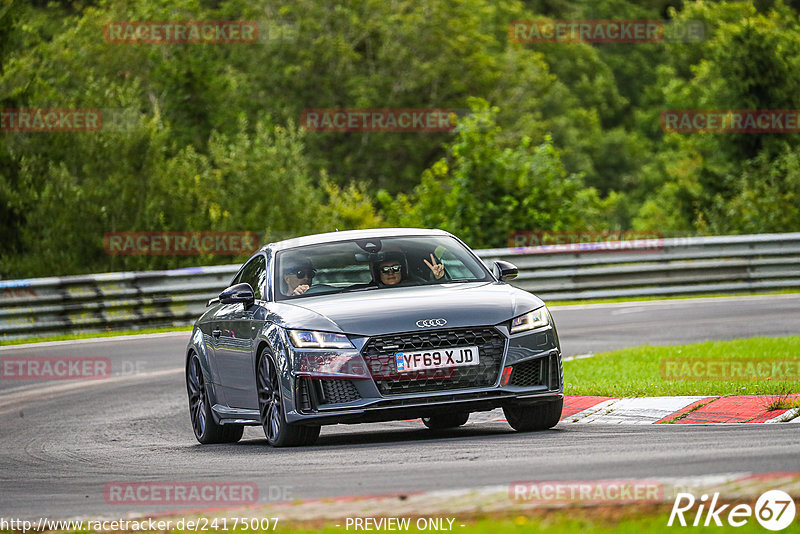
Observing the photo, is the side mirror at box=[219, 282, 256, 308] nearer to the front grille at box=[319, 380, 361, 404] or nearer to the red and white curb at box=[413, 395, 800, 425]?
the front grille at box=[319, 380, 361, 404]

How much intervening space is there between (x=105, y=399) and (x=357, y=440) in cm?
556

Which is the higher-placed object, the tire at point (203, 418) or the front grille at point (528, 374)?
the front grille at point (528, 374)

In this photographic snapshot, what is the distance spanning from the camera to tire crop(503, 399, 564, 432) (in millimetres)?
9992

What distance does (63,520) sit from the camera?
6.82m

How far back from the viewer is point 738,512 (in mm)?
5602

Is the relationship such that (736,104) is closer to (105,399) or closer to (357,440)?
(105,399)

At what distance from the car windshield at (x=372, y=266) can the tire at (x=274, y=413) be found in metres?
0.63

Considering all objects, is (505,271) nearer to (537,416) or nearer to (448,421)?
(537,416)

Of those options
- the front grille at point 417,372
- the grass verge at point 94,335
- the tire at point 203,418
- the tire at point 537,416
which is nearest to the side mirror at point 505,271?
the tire at point 537,416

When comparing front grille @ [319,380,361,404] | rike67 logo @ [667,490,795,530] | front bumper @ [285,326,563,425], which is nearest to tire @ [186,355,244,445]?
front bumper @ [285,326,563,425]

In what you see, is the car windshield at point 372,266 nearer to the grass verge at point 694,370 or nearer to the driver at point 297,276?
the driver at point 297,276

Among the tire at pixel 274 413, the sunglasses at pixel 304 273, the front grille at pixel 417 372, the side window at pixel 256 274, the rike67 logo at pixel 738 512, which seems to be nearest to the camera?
the rike67 logo at pixel 738 512

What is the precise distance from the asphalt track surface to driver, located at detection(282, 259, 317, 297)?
1.15 metres

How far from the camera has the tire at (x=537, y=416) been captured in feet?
32.8
